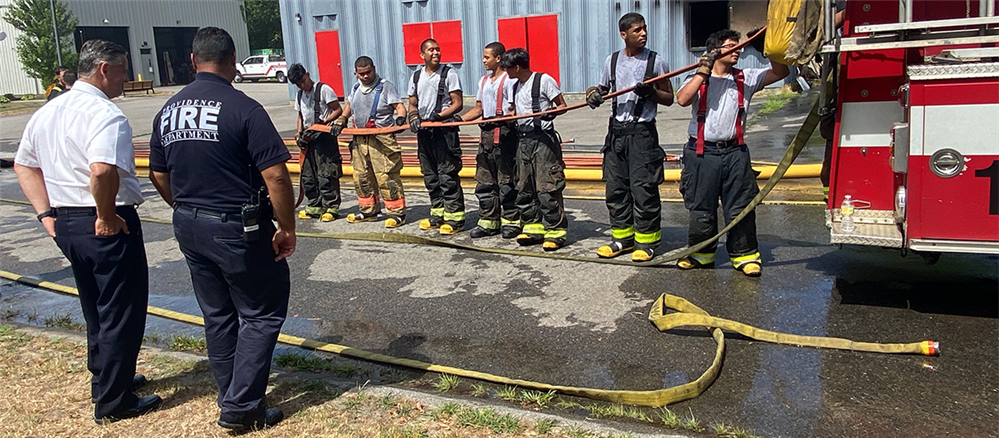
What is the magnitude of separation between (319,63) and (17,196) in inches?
537

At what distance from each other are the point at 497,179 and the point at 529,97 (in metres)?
0.90

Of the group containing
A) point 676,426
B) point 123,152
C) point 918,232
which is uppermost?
point 123,152

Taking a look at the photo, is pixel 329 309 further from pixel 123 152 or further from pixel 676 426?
pixel 676 426

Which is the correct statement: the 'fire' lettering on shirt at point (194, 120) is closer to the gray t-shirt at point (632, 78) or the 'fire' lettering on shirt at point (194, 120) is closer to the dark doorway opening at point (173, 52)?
the gray t-shirt at point (632, 78)

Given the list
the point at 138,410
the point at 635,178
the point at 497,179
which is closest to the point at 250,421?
the point at 138,410

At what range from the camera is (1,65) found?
42312 mm

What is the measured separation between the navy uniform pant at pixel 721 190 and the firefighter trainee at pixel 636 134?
33 centimetres

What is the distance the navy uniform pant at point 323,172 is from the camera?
28.3 feet

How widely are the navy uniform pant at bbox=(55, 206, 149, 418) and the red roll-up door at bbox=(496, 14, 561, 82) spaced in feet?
57.4

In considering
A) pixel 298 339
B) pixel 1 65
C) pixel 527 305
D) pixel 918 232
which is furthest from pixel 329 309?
pixel 1 65

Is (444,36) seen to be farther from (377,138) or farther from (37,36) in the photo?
(37,36)

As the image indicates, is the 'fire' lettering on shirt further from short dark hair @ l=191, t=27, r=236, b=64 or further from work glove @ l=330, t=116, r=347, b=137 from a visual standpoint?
work glove @ l=330, t=116, r=347, b=137

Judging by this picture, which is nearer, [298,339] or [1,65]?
[298,339]

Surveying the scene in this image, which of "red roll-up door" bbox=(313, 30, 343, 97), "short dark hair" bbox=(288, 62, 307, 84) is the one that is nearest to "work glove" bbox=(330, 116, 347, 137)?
"short dark hair" bbox=(288, 62, 307, 84)
